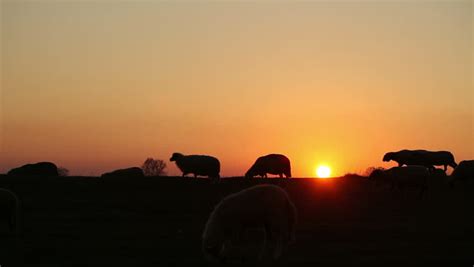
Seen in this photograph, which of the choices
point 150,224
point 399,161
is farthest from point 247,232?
point 399,161

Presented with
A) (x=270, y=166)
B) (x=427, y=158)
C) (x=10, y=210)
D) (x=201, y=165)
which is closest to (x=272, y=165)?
(x=270, y=166)

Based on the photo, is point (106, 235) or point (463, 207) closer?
point (106, 235)

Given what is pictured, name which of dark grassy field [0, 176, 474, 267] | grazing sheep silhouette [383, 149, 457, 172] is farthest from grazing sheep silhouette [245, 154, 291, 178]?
grazing sheep silhouette [383, 149, 457, 172]

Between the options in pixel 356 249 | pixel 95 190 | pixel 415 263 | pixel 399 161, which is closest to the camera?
pixel 415 263

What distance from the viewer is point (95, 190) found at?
103 ft

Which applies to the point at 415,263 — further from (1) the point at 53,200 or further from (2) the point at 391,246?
(1) the point at 53,200

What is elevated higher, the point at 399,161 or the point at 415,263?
the point at 399,161

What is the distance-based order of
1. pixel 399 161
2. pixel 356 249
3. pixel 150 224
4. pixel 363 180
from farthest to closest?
pixel 399 161 < pixel 363 180 < pixel 150 224 < pixel 356 249

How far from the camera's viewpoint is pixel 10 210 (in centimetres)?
2056

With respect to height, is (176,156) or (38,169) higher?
(176,156)

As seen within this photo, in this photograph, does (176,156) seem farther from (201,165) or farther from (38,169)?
(38,169)

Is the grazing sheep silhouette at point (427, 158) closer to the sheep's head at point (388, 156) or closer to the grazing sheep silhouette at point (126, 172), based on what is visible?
the sheep's head at point (388, 156)

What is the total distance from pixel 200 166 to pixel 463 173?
14.3 metres

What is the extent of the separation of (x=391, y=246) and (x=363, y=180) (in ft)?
67.7
